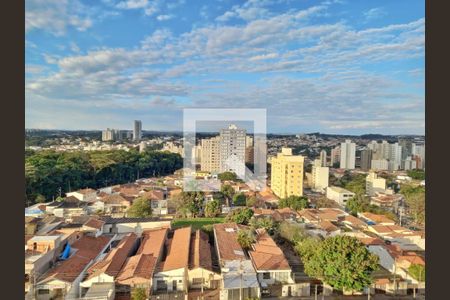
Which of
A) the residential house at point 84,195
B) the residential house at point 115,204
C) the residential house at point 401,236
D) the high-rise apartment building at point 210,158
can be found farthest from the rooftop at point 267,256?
the residential house at point 84,195

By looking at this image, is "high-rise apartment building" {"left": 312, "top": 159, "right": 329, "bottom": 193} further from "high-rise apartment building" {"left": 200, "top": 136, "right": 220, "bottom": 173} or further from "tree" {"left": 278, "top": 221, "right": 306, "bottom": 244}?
"tree" {"left": 278, "top": 221, "right": 306, "bottom": 244}

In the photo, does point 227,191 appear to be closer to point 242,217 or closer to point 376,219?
point 242,217

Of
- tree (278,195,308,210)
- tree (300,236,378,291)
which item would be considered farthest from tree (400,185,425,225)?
tree (300,236,378,291)

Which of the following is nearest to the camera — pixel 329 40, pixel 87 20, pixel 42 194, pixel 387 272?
pixel 387 272

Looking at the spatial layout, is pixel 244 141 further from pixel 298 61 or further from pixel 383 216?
pixel 383 216

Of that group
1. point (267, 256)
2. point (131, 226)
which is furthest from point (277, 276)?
point (131, 226)

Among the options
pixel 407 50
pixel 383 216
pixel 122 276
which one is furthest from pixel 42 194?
pixel 407 50
